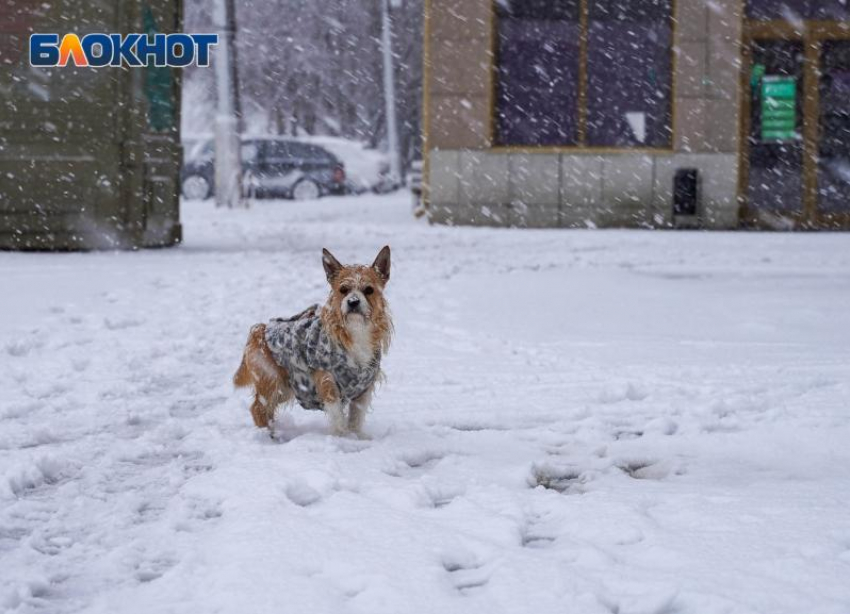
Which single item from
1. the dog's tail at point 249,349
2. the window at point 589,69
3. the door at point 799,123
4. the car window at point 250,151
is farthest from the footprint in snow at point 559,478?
the car window at point 250,151

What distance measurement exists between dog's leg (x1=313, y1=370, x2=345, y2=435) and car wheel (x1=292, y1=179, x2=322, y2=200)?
97.5 feet

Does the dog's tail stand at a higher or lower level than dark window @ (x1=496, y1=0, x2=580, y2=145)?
lower

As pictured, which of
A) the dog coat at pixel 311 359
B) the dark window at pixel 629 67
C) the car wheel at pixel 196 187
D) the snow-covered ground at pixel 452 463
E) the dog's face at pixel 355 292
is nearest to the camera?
the snow-covered ground at pixel 452 463

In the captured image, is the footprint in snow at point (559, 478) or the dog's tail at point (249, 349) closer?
the footprint in snow at point (559, 478)

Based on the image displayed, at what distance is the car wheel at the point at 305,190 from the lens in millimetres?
34656

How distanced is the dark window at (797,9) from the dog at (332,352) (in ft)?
52.0

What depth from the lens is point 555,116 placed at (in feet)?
64.9

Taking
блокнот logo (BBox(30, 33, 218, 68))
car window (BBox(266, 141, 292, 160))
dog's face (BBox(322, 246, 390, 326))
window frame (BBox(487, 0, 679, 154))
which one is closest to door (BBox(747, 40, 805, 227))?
window frame (BBox(487, 0, 679, 154))

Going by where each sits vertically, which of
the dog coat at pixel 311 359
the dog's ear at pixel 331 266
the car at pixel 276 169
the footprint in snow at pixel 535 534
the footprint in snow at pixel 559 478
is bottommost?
the footprint in snow at pixel 559 478

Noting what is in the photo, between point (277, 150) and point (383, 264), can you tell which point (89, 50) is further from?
point (277, 150)

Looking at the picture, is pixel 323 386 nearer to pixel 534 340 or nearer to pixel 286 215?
pixel 534 340

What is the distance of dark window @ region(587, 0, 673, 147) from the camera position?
768 inches

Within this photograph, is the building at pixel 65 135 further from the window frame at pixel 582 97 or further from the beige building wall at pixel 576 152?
the window frame at pixel 582 97

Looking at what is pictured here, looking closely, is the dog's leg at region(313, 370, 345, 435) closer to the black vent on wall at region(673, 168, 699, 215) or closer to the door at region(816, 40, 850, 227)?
the black vent on wall at region(673, 168, 699, 215)
